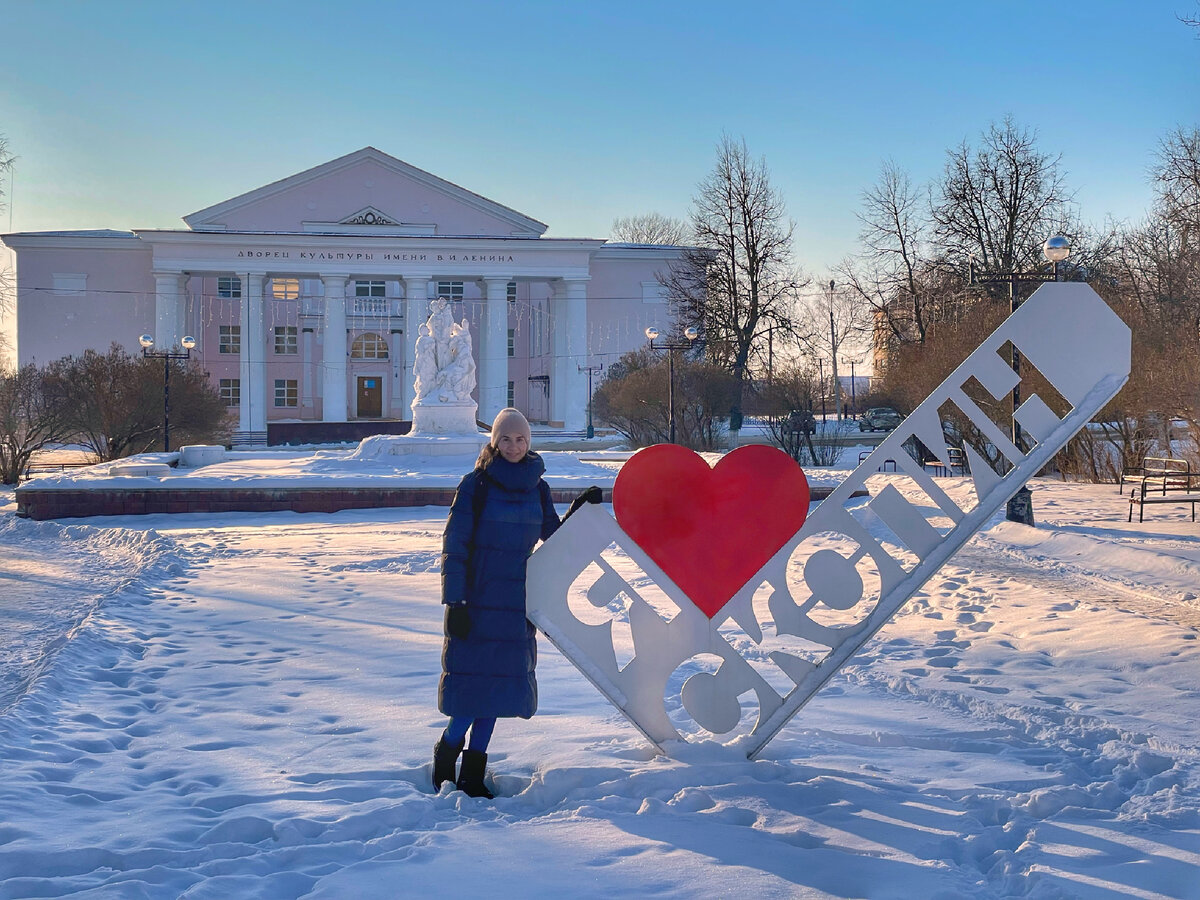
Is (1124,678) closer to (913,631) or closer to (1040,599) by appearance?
(913,631)

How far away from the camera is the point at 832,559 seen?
13.7 ft

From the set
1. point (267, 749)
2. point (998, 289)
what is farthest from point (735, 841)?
point (998, 289)

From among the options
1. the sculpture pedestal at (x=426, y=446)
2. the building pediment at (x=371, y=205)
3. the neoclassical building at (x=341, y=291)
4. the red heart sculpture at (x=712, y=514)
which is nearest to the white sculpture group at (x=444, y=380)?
the sculpture pedestal at (x=426, y=446)

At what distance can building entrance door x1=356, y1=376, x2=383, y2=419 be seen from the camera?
51.9m

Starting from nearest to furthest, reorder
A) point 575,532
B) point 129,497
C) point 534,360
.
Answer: point 575,532
point 129,497
point 534,360

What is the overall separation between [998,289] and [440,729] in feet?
79.8

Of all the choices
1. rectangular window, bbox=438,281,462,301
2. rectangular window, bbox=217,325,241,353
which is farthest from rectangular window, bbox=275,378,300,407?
rectangular window, bbox=438,281,462,301

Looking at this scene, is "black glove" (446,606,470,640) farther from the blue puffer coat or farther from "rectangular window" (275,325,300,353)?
"rectangular window" (275,325,300,353)

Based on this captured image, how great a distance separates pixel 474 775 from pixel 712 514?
1510mm

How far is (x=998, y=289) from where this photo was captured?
86.0 feet

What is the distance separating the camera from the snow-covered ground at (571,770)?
3.43 metres

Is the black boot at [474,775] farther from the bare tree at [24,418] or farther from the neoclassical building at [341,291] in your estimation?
the neoclassical building at [341,291]

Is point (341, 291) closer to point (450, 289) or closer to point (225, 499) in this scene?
point (450, 289)

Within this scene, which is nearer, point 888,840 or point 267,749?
point 888,840
